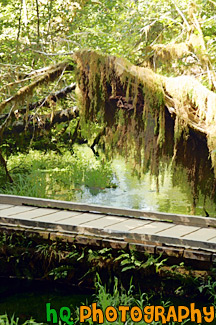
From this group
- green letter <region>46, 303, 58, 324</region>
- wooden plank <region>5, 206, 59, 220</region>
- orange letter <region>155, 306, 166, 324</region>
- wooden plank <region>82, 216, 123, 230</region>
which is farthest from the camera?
wooden plank <region>5, 206, 59, 220</region>

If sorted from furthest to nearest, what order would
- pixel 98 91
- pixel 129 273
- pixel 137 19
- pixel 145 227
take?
pixel 137 19
pixel 98 91
pixel 145 227
pixel 129 273

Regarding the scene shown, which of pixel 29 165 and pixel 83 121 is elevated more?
pixel 83 121

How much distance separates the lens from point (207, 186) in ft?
25.7

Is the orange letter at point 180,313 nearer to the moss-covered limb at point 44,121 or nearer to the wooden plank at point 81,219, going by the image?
the wooden plank at point 81,219

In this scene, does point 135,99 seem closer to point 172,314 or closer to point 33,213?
point 33,213

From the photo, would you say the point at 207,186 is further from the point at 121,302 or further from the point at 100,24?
the point at 100,24

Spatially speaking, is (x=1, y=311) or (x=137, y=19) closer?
(x=1, y=311)

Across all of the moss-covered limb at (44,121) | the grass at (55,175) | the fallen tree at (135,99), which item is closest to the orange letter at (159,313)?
the fallen tree at (135,99)

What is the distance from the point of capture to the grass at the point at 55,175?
38.2 feet

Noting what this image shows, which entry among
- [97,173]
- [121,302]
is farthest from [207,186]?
[97,173]

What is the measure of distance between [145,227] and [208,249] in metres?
1.11

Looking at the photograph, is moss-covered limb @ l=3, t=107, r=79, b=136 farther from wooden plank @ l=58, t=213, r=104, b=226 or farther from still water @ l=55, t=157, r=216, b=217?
wooden plank @ l=58, t=213, r=104, b=226

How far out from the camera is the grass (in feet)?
38.2

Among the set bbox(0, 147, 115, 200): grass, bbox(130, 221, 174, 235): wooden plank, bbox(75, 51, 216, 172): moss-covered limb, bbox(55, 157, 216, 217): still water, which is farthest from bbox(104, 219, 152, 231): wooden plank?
bbox(0, 147, 115, 200): grass
